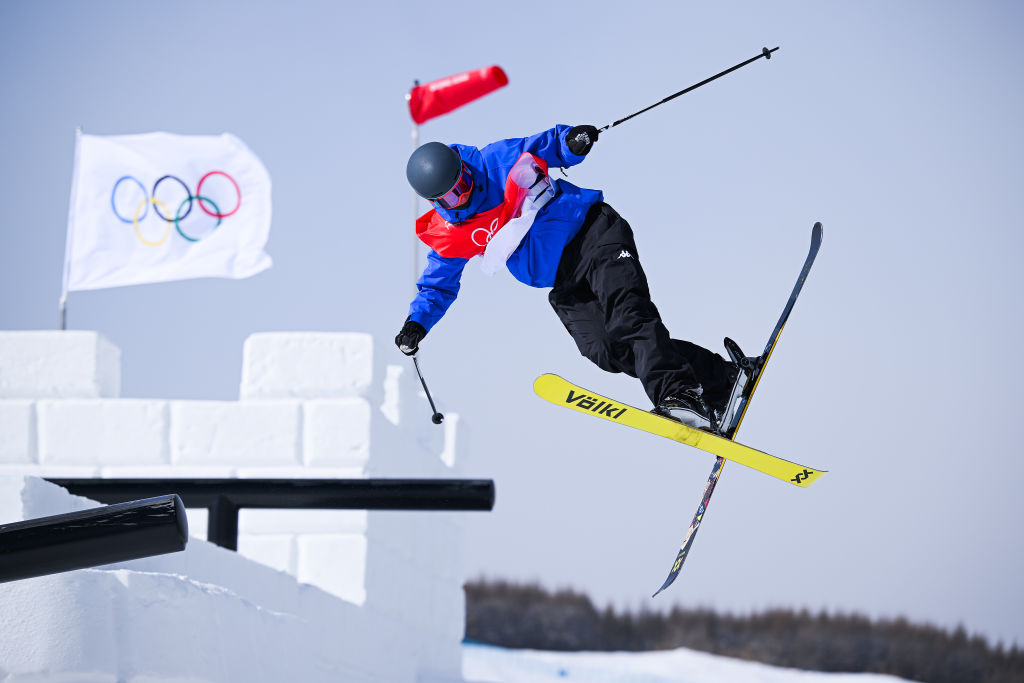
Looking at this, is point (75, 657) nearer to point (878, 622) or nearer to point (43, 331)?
point (43, 331)

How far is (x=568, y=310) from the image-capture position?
370 cm

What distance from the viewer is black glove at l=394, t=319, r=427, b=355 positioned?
3.58 meters

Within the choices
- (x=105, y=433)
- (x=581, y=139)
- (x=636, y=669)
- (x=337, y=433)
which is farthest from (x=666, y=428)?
(x=636, y=669)

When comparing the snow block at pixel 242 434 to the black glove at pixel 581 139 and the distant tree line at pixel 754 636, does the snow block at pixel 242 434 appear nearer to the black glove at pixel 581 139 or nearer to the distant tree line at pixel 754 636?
the black glove at pixel 581 139

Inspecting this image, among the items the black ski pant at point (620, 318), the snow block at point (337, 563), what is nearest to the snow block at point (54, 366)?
the snow block at point (337, 563)

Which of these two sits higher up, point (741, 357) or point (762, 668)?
point (741, 357)

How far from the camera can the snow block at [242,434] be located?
605 centimetres

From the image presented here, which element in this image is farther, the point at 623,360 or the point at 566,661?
the point at 566,661

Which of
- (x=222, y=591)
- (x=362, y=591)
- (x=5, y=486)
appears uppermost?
(x=5, y=486)

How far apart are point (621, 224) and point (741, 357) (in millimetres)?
605

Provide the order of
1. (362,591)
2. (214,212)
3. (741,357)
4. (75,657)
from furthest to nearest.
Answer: (214,212)
(362,591)
(741,357)
(75,657)

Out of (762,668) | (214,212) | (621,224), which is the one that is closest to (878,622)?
(762,668)

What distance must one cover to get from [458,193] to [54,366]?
4.33 m

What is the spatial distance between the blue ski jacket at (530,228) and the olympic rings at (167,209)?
18.0 feet
